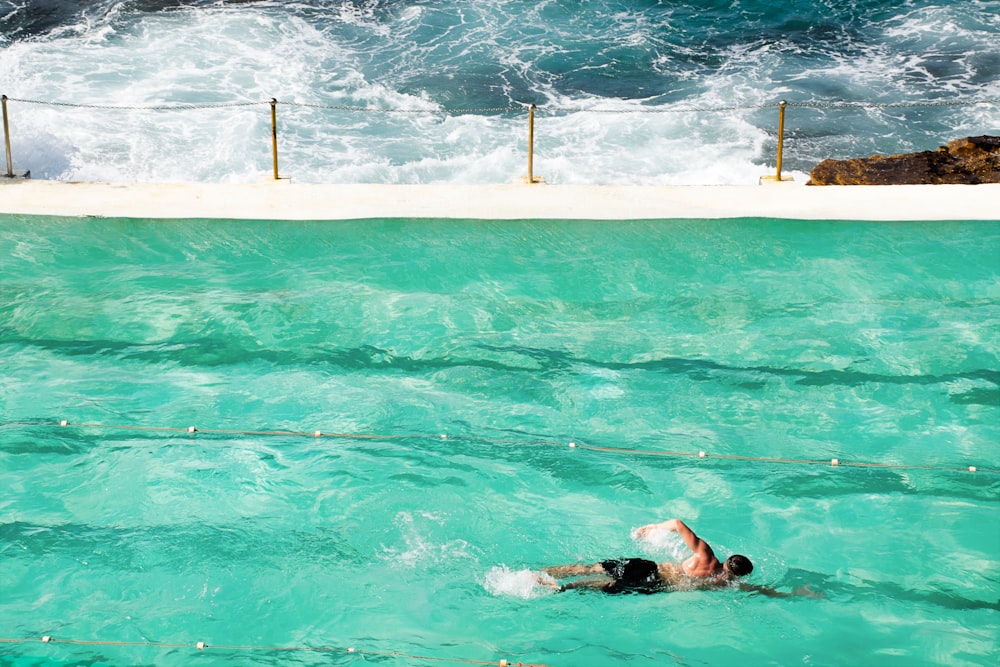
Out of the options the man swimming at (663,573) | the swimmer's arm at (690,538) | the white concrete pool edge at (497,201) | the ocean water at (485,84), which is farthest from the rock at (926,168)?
the man swimming at (663,573)

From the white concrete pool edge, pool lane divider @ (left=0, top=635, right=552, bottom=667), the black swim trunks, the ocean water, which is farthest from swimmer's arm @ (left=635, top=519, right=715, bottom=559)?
the ocean water

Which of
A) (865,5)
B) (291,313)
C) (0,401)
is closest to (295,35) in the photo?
(865,5)

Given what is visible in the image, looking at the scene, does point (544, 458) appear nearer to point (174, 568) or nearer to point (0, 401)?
point (174, 568)

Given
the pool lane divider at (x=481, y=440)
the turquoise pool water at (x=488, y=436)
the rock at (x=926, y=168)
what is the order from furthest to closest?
the rock at (x=926, y=168)
the pool lane divider at (x=481, y=440)
the turquoise pool water at (x=488, y=436)

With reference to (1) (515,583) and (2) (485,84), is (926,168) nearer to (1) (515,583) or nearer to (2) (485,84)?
(2) (485,84)

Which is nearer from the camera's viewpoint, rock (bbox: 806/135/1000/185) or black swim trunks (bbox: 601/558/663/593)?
black swim trunks (bbox: 601/558/663/593)

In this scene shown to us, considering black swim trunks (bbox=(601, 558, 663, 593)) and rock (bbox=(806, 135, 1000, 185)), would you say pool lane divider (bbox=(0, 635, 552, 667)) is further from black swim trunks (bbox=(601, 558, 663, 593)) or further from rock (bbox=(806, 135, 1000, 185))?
rock (bbox=(806, 135, 1000, 185))

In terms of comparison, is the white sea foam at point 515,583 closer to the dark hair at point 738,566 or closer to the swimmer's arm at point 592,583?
the swimmer's arm at point 592,583

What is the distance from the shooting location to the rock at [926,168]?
12648mm

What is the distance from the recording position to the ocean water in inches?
648

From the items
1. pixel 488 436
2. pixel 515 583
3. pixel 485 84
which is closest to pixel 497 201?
pixel 488 436

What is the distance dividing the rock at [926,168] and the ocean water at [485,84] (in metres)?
2.89

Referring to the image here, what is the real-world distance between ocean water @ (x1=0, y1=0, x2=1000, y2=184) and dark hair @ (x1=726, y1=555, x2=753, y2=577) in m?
9.67

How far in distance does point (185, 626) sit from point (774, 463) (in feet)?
12.6
